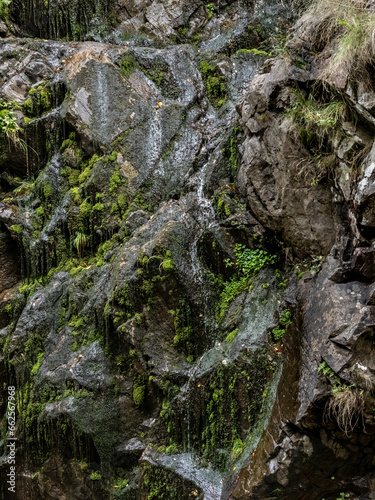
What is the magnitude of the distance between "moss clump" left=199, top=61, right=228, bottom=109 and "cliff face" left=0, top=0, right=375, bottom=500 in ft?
0.16

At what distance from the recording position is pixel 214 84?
9.24 m

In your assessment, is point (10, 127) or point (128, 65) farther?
point (128, 65)

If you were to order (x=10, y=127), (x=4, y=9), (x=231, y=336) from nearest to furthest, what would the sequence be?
(x=231, y=336)
(x=10, y=127)
(x=4, y=9)

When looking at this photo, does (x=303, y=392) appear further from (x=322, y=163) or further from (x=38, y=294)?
(x=38, y=294)

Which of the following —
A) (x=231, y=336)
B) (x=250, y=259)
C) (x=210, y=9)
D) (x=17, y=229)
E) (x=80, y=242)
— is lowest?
(x=231, y=336)

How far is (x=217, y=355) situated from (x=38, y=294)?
3889mm

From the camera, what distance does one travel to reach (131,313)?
6484 millimetres

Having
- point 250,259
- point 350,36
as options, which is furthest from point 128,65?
point 350,36

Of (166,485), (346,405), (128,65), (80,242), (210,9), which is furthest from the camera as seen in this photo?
(210,9)

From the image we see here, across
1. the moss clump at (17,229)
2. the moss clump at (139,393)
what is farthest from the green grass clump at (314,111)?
the moss clump at (17,229)

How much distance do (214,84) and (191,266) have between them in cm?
482

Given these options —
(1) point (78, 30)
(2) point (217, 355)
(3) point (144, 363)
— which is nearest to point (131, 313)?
(3) point (144, 363)

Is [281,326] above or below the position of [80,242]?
below

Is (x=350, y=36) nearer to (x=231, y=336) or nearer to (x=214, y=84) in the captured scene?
(x=231, y=336)
